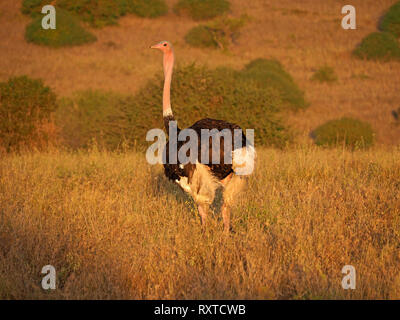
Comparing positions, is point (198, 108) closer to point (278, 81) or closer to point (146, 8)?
point (278, 81)

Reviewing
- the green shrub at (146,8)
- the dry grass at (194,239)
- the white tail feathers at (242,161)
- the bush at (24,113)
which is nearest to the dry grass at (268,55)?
the green shrub at (146,8)

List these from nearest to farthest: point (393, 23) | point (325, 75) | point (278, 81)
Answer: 1. point (278, 81)
2. point (325, 75)
3. point (393, 23)

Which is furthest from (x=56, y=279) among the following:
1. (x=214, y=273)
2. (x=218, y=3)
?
(x=218, y=3)

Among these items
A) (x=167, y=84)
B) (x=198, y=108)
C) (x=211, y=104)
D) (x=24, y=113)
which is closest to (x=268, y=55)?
(x=211, y=104)

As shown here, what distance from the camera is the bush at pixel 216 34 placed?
32906mm

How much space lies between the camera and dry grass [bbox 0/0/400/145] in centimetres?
2014

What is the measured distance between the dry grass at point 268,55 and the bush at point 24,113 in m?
5.83

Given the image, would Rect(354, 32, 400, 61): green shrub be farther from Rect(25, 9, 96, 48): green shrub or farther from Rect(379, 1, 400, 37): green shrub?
Rect(25, 9, 96, 48): green shrub

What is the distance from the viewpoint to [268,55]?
96.3ft

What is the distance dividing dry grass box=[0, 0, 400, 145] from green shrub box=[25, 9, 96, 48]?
66 centimetres

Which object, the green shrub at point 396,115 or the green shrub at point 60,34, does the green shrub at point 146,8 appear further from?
the green shrub at point 396,115

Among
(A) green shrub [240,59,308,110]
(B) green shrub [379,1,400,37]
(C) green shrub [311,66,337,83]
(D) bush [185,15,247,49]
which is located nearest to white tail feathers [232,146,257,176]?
(A) green shrub [240,59,308,110]

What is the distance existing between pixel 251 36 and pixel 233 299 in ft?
110

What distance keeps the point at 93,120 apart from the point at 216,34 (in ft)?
A: 72.3
